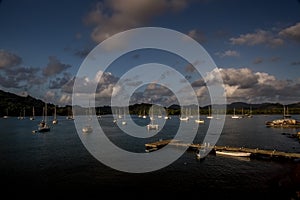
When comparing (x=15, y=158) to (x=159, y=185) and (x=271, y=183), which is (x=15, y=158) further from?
(x=271, y=183)

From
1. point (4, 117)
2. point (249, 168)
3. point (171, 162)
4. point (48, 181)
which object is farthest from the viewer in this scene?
point (4, 117)

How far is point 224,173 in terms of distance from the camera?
122ft

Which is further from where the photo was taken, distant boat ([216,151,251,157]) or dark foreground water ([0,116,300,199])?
distant boat ([216,151,251,157])

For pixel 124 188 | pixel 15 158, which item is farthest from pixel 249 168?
pixel 15 158

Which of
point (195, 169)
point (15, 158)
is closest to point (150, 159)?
point (195, 169)

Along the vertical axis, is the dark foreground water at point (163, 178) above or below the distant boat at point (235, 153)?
below

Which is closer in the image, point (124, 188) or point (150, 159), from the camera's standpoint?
point (124, 188)

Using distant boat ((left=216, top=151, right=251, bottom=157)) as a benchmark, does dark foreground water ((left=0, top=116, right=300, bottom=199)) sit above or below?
below

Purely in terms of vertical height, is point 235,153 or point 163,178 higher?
point 235,153

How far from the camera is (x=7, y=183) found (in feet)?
108

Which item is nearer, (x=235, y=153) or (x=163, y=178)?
(x=163, y=178)

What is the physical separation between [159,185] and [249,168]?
15.2 metres

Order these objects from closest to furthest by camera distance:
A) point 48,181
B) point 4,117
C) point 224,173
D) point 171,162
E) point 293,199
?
point 293,199 → point 48,181 → point 224,173 → point 171,162 → point 4,117

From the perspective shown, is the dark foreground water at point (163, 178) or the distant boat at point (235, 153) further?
the distant boat at point (235, 153)
